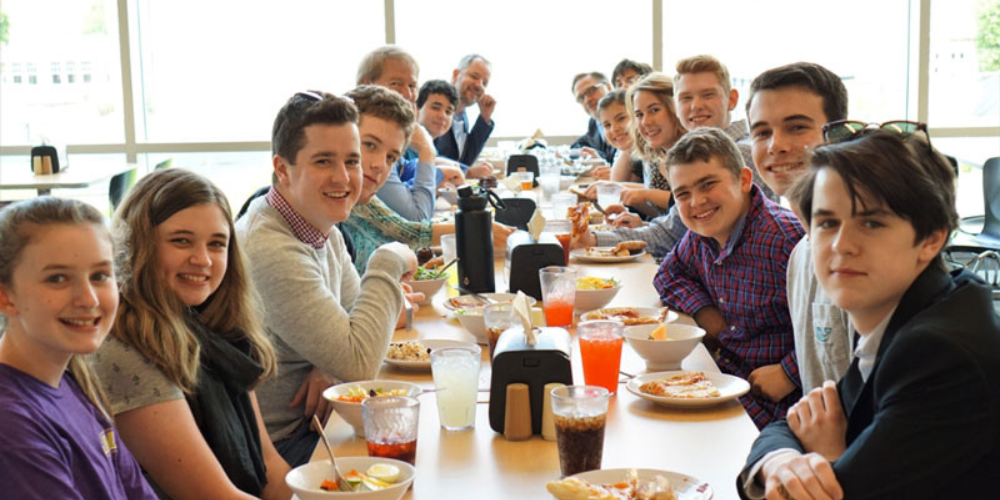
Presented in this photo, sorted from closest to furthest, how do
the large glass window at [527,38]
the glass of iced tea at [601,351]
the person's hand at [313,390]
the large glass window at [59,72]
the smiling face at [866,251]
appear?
1. the smiling face at [866,251]
2. the glass of iced tea at [601,351]
3. the person's hand at [313,390]
4. the large glass window at [59,72]
5. the large glass window at [527,38]

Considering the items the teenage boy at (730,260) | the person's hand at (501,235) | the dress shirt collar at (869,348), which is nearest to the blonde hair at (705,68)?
the person's hand at (501,235)

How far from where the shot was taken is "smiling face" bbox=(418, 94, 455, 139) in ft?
18.2

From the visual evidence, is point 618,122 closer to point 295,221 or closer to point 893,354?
point 295,221

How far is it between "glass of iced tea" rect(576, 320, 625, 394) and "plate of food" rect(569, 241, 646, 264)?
4.65 feet

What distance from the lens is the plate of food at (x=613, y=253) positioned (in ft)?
11.1

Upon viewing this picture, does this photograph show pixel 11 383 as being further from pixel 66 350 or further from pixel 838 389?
pixel 838 389

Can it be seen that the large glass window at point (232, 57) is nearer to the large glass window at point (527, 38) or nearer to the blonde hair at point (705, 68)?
the large glass window at point (527, 38)

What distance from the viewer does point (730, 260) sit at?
2.71 metres

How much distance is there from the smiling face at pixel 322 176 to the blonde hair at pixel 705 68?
207cm

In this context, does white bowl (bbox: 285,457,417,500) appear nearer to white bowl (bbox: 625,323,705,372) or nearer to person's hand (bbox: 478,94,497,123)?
white bowl (bbox: 625,323,705,372)

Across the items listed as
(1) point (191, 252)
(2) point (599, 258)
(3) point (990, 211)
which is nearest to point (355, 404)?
(1) point (191, 252)

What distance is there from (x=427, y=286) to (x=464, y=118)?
3.88 metres

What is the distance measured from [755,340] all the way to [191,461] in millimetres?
1481

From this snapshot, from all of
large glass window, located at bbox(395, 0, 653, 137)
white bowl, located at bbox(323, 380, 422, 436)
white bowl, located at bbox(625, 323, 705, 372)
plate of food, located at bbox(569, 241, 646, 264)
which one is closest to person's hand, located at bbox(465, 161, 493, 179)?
large glass window, located at bbox(395, 0, 653, 137)
